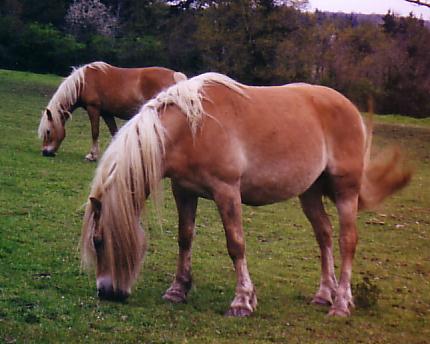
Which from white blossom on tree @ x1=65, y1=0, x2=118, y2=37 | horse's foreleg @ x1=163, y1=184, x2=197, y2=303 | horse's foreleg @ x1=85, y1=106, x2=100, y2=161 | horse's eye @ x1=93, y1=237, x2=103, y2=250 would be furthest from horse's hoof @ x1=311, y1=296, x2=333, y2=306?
white blossom on tree @ x1=65, y1=0, x2=118, y2=37

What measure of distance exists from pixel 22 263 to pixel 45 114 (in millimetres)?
7445

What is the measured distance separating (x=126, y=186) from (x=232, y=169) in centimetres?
83

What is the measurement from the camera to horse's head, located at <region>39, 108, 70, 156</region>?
13.6m

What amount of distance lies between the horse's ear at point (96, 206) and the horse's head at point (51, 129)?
8.68 meters

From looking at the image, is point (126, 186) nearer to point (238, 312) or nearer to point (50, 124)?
point (238, 312)

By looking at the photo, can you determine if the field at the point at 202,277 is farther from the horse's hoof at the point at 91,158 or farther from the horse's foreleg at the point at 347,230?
the horse's hoof at the point at 91,158

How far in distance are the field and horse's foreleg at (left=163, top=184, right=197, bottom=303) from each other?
14 centimetres

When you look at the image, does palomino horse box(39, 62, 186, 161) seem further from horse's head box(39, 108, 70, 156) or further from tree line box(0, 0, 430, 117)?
tree line box(0, 0, 430, 117)

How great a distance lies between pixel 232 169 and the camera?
17.9 feet

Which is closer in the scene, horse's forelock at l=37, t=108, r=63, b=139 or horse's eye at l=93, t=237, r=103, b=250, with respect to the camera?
horse's eye at l=93, t=237, r=103, b=250

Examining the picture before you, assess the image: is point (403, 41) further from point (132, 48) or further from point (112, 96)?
point (112, 96)

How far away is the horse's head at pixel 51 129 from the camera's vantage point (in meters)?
13.6

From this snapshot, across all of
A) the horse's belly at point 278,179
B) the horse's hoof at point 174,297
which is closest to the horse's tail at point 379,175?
the horse's belly at point 278,179

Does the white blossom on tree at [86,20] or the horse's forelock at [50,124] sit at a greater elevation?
the horse's forelock at [50,124]
